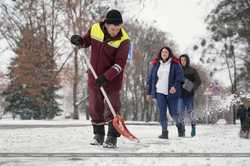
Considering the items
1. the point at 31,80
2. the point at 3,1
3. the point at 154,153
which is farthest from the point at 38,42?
the point at 154,153

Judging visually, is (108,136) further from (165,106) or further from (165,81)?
(165,81)

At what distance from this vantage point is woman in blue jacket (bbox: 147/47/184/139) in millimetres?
9883

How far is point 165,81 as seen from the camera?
32.5ft

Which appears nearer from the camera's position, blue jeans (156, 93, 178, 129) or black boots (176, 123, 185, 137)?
blue jeans (156, 93, 178, 129)

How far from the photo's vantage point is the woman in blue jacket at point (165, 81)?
9883 mm

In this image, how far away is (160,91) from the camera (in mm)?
9898

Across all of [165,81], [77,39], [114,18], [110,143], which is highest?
[114,18]

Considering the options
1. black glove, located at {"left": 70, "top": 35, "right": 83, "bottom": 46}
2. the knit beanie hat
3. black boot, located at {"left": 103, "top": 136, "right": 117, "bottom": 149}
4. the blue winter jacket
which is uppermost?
the knit beanie hat

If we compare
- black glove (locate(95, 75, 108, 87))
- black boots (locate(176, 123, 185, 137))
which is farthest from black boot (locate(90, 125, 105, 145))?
black boots (locate(176, 123, 185, 137))

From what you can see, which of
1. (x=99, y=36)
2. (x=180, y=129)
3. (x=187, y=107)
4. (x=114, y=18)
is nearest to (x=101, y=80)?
(x=99, y=36)

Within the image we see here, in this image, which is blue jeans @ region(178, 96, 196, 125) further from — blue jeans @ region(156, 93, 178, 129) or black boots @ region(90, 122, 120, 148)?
black boots @ region(90, 122, 120, 148)

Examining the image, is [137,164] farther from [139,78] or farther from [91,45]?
[139,78]

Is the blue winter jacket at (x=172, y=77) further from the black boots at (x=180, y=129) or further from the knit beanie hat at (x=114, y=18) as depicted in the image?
the knit beanie hat at (x=114, y=18)

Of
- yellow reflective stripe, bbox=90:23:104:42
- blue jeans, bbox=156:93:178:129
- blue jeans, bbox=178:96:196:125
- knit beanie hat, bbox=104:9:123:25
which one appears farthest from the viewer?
blue jeans, bbox=178:96:196:125
